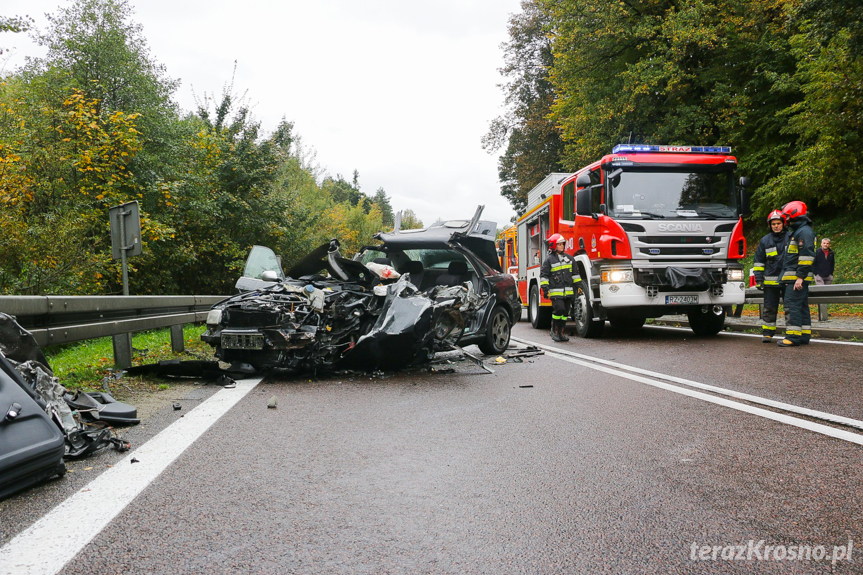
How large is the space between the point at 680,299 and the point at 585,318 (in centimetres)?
175

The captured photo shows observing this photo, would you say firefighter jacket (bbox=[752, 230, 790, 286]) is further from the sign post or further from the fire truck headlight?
the sign post

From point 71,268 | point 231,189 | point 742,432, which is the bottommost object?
point 742,432

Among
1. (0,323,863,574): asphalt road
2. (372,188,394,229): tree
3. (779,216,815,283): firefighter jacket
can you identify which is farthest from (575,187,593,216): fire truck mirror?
(372,188,394,229): tree

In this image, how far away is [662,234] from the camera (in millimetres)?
10430

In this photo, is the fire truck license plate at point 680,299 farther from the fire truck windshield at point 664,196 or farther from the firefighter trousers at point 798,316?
the firefighter trousers at point 798,316

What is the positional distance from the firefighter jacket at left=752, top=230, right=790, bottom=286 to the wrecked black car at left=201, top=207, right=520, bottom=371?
4.97 metres

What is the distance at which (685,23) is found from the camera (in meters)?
19.8

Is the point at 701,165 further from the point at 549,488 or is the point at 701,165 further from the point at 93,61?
the point at 93,61

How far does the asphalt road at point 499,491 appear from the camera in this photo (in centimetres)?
227

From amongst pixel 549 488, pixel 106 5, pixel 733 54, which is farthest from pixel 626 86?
pixel 106 5

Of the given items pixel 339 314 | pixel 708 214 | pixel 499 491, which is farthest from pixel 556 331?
pixel 499 491

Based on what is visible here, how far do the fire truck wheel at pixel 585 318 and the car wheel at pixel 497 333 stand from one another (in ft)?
10.6

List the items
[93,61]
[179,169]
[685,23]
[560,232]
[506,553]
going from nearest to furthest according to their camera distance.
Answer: [506,553] → [560,232] → [685,23] → [179,169] → [93,61]

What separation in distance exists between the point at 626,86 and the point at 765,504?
804 inches
